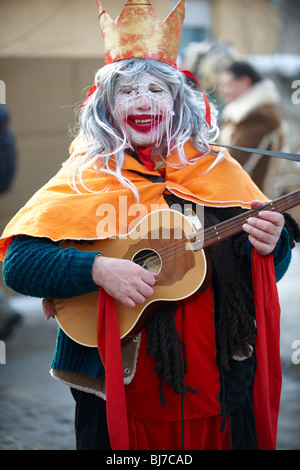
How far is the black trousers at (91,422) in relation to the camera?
79.8 inches

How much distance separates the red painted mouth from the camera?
1.93 meters

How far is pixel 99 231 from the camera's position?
1.89 meters

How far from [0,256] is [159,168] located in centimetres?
65

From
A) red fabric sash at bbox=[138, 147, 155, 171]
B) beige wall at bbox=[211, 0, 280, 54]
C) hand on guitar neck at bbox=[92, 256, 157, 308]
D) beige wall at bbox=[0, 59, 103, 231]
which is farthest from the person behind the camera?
beige wall at bbox=[211, 0, 280, 54]

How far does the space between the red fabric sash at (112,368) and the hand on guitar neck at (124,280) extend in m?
0.07

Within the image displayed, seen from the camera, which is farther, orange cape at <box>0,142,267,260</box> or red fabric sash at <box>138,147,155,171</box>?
red fabric sash at <box>138,147,155,171</box>

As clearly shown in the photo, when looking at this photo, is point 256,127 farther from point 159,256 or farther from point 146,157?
point 159,256

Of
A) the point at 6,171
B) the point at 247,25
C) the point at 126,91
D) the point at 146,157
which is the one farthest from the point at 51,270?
the point at 247,25

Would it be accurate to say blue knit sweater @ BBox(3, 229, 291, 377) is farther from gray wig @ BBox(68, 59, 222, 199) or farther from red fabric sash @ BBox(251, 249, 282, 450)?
gray wig @ BBox(68, 59, 222, 199)

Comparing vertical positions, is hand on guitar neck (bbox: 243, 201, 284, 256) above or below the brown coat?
below

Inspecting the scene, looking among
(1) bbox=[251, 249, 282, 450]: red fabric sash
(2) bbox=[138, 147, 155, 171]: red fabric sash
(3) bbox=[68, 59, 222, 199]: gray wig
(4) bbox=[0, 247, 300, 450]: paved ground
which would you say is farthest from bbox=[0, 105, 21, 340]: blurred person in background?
(1) bbox=[251, 249, 282, 450]: red fabric sash

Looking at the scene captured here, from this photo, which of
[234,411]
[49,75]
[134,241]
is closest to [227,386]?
[234,411]

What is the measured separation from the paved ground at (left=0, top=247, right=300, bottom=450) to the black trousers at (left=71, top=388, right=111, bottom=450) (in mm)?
1339

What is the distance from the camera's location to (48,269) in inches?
70.8
